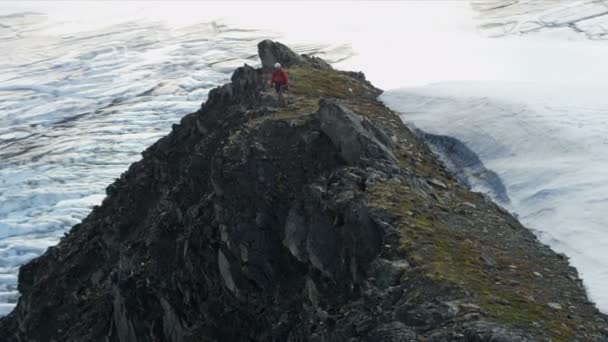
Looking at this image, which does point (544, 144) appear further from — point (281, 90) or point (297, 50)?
point (297, 50)

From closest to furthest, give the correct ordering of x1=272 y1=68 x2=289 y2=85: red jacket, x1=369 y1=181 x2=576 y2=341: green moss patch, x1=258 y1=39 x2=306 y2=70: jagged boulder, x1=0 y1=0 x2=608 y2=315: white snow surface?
x1=369 y1=181 x2=576 y2=341: green moss patch < x1=0 y1=0 x2=608 y2=315: white snow surface < x1=272 y1=68 x2=289 y2=85: red jacket < x1=258 y1=39 x2=306 y2=70: jagged boulder

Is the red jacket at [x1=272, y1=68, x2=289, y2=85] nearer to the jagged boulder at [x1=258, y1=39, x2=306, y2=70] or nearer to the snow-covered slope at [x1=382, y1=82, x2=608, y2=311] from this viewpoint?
the snow-covered slope at [x1=382, y1=82, x2=608, y2=311]

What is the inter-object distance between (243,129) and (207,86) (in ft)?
191

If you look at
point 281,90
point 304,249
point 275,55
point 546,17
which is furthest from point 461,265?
point 546,17

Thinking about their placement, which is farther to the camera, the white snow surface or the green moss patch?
the white snow surface

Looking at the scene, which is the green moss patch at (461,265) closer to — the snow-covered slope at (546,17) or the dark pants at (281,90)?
the dark pants at (281,90)

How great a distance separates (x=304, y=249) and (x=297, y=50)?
69649mm

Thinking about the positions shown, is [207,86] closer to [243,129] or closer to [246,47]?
[246,47]

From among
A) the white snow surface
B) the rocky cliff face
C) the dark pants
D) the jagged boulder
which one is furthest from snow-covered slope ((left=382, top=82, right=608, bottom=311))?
the dark pants

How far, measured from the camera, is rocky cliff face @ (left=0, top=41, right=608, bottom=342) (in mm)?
11938

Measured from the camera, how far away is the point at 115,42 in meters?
93.3

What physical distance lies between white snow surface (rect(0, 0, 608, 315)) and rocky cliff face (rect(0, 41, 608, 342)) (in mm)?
1600

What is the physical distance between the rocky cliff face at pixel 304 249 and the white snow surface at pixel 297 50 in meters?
1.60

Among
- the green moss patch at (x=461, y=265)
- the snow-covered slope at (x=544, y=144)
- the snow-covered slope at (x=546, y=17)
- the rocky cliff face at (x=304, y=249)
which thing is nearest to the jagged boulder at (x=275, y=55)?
the rocky cliff face at (x=304, y=249)
